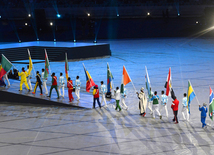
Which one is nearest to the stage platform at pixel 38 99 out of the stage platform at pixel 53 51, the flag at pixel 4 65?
the flag at pixel 4 65

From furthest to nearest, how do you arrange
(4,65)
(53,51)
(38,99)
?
(53,51) → (4,65) → (38,99)

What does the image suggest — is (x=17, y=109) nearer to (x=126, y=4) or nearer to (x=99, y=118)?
(x=99, y=118)

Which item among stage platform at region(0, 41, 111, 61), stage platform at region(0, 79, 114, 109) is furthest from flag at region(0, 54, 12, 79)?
stage platform at region(0, 41, 111, 61)

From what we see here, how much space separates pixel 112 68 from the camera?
851 inches

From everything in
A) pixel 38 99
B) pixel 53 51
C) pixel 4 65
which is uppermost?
pixel 53 51

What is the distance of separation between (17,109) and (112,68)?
375 inches

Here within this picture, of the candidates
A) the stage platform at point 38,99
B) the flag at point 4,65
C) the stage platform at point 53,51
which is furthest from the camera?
the stage platform at point 53,51

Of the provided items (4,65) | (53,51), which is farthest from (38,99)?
(53,51)

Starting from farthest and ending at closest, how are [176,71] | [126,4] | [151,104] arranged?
1. [126,4]
2. [176,71]
3. [151,104]

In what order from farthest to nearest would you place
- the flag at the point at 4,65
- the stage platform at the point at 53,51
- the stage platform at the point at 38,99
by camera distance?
the stage platform at the point at 53,51
the flag at the point at 4,65
the stage platform at the point at 38,99

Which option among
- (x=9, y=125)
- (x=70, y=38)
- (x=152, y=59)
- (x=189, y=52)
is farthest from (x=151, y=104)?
(x=70, y=38)

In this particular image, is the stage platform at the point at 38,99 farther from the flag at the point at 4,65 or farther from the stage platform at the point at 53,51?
the stage platform at the point at 53,51

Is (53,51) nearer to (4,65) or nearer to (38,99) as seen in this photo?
(4,65)

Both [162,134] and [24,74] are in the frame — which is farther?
[24,74]
